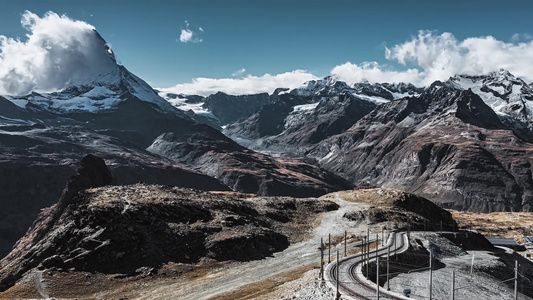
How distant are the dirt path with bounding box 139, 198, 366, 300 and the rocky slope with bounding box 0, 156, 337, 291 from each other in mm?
4312

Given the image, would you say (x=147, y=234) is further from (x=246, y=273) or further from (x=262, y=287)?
(x=262, y=287)

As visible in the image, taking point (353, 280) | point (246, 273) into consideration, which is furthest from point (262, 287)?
point (353, 280)

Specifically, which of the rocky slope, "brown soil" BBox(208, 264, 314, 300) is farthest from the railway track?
the rocky slope

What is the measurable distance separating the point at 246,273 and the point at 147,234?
22640 millimetres

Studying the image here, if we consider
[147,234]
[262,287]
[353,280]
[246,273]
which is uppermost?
[147,234]

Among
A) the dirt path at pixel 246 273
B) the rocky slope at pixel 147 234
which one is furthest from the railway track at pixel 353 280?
the rocky slope at pixel 147 234

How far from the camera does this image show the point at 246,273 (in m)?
70.2

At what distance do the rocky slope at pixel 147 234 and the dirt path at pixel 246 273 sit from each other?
4312 mm

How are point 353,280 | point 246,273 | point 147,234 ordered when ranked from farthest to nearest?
point 147,234, point 246,273, point 353,280

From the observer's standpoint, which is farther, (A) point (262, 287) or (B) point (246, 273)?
(B) point (246, 273)

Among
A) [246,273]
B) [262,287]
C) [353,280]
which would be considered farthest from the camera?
[246,273]

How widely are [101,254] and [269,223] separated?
143 feet

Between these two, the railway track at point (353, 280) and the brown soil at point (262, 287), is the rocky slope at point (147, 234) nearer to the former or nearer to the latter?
the brown soil at point (262, 287)

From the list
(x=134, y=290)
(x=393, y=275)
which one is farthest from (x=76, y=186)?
(x=393, y=275)
